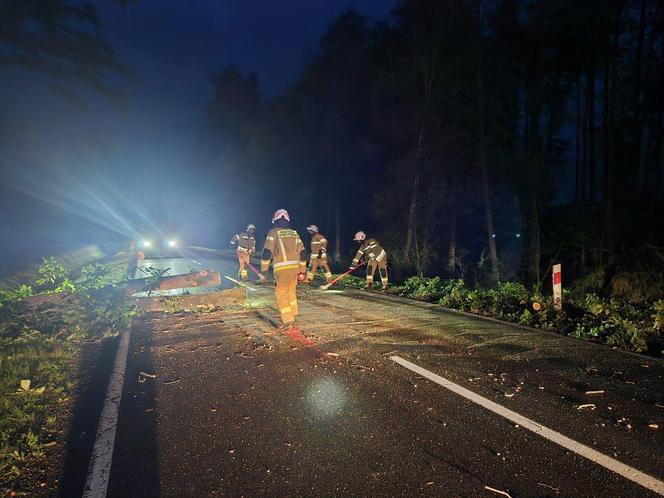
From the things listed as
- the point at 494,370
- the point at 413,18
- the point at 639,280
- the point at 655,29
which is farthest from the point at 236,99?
the point at 494,370

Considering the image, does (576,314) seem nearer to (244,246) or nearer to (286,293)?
(286,293)

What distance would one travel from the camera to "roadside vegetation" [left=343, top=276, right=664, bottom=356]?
5.77 metres

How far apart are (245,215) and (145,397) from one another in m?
39.0

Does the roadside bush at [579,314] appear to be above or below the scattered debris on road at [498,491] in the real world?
above

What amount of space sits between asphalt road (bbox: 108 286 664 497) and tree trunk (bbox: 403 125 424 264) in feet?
31.9

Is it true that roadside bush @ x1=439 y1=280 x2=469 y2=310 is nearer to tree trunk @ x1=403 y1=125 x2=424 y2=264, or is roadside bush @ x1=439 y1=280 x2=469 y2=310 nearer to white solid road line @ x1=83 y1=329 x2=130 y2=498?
tree trunk @ x1=403 y1=125 x2=424 y2=264

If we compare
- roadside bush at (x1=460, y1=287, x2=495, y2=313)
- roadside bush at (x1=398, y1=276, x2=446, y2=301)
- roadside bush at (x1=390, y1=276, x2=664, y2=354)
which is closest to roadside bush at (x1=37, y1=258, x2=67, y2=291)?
roadside bush at (x1=398, y1=276, x2=446, y2=301)

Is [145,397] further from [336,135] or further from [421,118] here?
[336,135]

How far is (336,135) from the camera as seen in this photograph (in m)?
20.6

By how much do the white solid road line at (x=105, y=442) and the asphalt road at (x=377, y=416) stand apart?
7 centimetres

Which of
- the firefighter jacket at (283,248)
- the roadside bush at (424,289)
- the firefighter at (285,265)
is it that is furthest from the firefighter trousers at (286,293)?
the roadside bush at (424,289)

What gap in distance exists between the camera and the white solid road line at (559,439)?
267cm

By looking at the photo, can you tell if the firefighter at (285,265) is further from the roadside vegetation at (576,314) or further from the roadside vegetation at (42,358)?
the roadside vegetation at (576,314)

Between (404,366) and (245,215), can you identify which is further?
(245,215)
